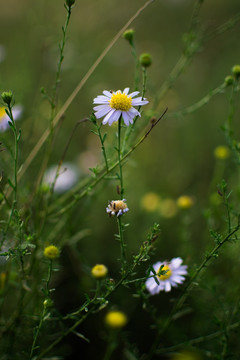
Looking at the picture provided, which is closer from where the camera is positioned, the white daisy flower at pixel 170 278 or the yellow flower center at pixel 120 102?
the yellow flower center at pixel 120 102

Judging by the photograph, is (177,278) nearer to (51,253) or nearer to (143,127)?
(51,253)

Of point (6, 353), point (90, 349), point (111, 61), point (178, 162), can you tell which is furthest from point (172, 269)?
point (111, 61)

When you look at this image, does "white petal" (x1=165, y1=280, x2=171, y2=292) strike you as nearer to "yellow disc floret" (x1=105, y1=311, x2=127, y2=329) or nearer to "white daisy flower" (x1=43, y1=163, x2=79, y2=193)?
"yellow disc floret" (x1=105, y1=311, x2=127, y2=329)

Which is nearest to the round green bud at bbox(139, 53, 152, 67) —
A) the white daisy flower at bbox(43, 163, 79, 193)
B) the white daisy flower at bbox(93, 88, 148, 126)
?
the white daisy flower at bbox(93, 88, 148, 126)

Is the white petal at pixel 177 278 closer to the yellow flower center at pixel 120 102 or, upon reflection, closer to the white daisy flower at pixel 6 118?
the yellow flower center at pixel 120 102

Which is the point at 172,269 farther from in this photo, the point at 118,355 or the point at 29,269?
the point at 118,355

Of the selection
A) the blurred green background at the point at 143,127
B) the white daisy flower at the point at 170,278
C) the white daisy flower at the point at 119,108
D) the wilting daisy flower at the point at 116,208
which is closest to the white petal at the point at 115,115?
the white daisy flower at the point at 119,108

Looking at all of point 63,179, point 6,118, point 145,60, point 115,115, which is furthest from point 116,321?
point 63,179
